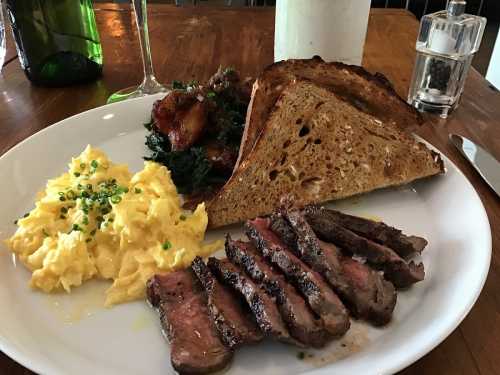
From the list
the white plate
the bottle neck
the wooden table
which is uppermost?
the bottle neck

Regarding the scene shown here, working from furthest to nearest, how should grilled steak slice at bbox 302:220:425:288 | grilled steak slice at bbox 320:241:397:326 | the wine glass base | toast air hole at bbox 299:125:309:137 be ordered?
the wine glass base
toast air hole at bbox 299:125:309:137
grilled steak slice at bbox 302:220:425:288
grilled steak slice at bbox 320:241:397:326

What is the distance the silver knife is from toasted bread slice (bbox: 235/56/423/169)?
305mm

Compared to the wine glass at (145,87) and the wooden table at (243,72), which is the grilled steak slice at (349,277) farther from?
the wine glass at (145,87)

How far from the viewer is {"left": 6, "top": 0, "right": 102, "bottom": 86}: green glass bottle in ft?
9.75

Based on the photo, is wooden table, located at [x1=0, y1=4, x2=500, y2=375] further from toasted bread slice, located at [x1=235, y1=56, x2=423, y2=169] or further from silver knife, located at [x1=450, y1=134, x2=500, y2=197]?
toasted bread slice, located at [x1=235, y1=56, x2=423, y2=169]

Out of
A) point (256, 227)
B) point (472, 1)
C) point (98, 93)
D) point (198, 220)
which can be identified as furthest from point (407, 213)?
point (472, 1)

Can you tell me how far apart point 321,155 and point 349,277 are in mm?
828

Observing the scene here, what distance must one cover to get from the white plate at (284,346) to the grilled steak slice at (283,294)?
0.25 ft

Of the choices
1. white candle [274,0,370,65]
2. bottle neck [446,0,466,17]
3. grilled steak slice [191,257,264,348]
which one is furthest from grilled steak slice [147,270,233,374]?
bottle neck [446,0,466,17]

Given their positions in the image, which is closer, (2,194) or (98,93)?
(2,194)

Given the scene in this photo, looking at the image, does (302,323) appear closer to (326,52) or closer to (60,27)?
(326,52)

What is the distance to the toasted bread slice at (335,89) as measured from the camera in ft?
7.45

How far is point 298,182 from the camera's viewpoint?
7.16ft

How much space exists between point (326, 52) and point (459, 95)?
2.96 feet
